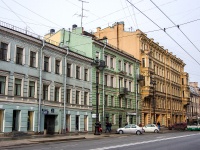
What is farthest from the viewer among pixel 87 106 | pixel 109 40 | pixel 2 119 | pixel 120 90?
pixel 109 40

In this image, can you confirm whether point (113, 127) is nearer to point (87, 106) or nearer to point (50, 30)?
point (87, 106)

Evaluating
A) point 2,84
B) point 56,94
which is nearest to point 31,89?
point 2,84

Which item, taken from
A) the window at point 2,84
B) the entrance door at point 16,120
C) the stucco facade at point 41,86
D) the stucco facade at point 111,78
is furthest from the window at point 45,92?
the stucco facade at point 111,78

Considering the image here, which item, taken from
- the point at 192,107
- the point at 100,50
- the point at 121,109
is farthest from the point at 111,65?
the point at 192,107

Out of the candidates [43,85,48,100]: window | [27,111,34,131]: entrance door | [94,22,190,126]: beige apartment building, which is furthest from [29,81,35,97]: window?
[94,22,190,126]: beige apartment building

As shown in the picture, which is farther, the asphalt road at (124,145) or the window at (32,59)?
the window at (32,59)

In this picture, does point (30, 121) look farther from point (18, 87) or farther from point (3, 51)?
point (3, 51)

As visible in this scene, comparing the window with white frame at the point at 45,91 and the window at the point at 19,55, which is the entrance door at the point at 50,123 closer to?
the window with white frame at the point at 45,91

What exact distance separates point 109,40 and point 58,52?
2223 centimetres

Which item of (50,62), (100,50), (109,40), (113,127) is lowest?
(113,127)

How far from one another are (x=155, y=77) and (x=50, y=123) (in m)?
30.2

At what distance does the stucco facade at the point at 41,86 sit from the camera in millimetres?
26984

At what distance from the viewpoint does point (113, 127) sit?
43.2 meters

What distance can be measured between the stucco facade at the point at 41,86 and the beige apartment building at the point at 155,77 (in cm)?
1371
